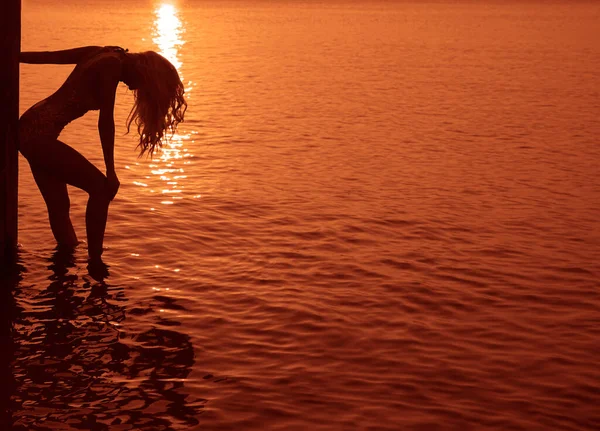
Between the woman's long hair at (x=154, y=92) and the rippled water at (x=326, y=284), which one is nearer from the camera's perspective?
the rippled water at (x=326, y=284)

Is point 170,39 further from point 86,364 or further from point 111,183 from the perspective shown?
point 86,364

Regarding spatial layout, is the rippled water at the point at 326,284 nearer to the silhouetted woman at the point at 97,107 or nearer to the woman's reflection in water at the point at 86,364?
the woman's reflection in water at the point at 86,364

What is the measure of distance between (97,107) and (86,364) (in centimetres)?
220

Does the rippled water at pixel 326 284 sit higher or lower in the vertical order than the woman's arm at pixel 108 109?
lower

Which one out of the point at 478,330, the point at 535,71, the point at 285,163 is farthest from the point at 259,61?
the point at 478,330

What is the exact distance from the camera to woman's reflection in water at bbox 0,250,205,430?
5.33 metres

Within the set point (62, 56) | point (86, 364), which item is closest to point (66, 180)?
point (62, 56)

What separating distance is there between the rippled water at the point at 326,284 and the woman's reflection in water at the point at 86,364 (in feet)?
0.06

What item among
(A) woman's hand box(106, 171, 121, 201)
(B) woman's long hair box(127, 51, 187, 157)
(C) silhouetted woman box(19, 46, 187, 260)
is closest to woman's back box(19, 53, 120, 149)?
(C) silhouetted woman box(19, 46, 187, 260)

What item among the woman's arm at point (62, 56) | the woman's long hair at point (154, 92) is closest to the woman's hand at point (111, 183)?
the woman's long hair at point (154, 92)

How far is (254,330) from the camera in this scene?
22.2 ft

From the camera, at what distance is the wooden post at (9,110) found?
23.1ft

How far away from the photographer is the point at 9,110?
283 inches

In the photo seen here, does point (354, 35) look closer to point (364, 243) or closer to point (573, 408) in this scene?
point (364, 243)
